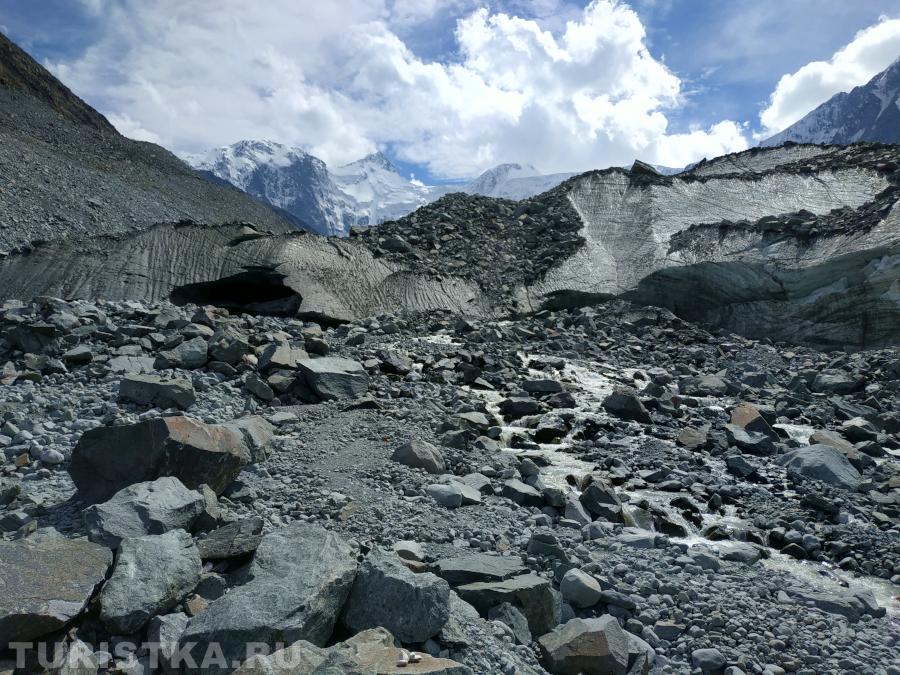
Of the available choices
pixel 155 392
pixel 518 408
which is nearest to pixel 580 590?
pixel 518 408

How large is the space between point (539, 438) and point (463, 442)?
1.56 m

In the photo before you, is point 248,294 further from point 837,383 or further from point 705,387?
point 837,383

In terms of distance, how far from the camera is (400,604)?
3076 millimetres

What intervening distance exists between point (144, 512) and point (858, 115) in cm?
20068

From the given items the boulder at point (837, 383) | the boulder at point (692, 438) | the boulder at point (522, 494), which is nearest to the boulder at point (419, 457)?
the boulder at point (522, 494)

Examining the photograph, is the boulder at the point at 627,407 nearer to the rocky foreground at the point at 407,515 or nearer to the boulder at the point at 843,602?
the rocky foreground at the point at 407,515

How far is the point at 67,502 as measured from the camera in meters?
4.32

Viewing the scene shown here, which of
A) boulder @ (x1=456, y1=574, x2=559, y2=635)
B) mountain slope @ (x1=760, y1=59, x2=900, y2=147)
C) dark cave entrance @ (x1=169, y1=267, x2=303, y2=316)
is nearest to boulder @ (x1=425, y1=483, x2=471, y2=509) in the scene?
boulder @ (x1=456, y1=574, x2=559, y2=635)

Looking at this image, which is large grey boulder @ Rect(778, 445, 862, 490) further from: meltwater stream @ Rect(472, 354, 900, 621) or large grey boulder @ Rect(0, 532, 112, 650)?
large grey boulder @ Rect(0, 532, 112, 650)

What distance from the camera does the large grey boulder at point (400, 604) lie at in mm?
3035

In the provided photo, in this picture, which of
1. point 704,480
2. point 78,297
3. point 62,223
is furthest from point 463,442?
point 62,223

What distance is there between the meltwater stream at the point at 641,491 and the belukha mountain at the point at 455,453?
0.05 metres

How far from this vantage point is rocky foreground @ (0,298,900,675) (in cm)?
297

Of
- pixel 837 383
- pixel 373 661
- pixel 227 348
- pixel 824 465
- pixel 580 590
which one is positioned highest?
pixel 227 348
